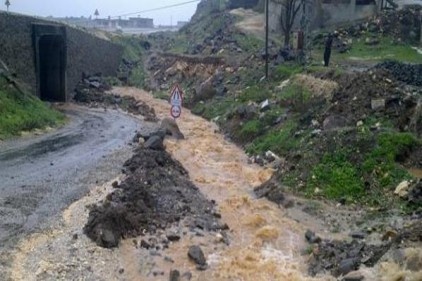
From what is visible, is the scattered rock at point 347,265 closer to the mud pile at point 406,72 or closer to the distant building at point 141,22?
the mud pile at point 406,72

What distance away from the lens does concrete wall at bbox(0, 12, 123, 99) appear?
3256cm

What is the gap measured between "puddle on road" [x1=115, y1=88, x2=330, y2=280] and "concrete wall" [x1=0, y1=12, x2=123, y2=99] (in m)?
14.5

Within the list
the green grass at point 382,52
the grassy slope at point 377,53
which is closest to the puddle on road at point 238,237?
the grassy slope at point 377,53

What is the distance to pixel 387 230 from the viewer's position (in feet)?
44.9

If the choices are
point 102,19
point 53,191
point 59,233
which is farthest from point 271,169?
point 102,19

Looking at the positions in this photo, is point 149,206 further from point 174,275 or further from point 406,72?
point 406,72

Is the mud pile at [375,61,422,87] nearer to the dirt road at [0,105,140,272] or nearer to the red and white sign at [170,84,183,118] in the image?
the red and white sign at [170,84,183,118]

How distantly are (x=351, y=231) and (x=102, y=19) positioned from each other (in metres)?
149

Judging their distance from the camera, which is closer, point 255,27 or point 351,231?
point 351,231

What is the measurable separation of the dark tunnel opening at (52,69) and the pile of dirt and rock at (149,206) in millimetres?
22132

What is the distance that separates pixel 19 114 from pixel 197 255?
1801cm

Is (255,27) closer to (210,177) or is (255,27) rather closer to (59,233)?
(210,177)

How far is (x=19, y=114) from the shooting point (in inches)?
1079

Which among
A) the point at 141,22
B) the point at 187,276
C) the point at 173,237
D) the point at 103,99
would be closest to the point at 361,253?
the point at 187,276
